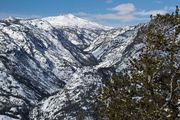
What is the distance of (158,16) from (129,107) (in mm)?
8808

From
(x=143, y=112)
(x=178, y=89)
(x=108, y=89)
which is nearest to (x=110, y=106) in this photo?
(x=108, y=89)

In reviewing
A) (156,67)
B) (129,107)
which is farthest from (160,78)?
(129,107)

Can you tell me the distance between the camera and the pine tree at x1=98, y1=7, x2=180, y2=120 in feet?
129

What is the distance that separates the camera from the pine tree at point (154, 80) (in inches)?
1551

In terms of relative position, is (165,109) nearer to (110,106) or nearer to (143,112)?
(143,112)

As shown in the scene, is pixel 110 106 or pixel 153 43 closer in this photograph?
pixel 153 43

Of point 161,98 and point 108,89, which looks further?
point 108,89

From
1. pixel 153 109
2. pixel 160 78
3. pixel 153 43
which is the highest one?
pixel 153 43

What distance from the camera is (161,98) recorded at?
3959 centimetres

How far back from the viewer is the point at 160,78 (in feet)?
134

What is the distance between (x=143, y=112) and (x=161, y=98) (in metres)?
2.08

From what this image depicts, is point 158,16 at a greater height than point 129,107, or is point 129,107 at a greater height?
point 158,16

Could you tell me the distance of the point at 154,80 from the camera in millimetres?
40938

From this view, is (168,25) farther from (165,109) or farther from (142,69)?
(165,109)
